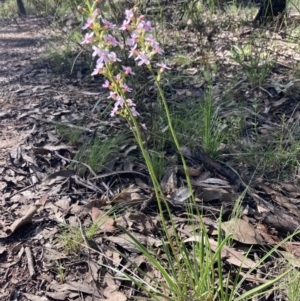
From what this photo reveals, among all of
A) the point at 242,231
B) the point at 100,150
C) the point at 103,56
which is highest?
the point at 103,56

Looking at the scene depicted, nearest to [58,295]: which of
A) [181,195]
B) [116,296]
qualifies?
[116,296]

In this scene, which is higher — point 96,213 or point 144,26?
point 144,26

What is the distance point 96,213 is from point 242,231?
687mm

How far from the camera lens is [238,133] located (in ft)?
9.37

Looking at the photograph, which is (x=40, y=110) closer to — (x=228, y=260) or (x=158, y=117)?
(x=158, y=117)

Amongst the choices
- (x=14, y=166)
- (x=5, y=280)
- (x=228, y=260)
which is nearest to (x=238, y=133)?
(x=228, y=260)

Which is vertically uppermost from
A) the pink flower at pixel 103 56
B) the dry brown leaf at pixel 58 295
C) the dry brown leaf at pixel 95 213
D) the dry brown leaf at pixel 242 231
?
the pink flower at pixel 103 56

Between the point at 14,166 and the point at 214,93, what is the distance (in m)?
1.67

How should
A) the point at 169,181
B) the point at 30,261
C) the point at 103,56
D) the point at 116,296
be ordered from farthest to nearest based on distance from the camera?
the point at 169,181 → the point at 30,261 → the point at 116,296 → the point at 103,56

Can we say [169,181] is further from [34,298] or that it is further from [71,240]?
[34,298]

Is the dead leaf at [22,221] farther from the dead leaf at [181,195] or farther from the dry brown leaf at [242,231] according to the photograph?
the dry brown leaf at [242,231]

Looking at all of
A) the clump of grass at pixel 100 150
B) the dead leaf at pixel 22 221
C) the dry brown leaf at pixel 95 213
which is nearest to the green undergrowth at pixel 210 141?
the clump of grass at pixel 100 150

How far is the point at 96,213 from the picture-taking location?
2164mm

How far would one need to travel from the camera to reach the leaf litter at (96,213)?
1859 millimetres
